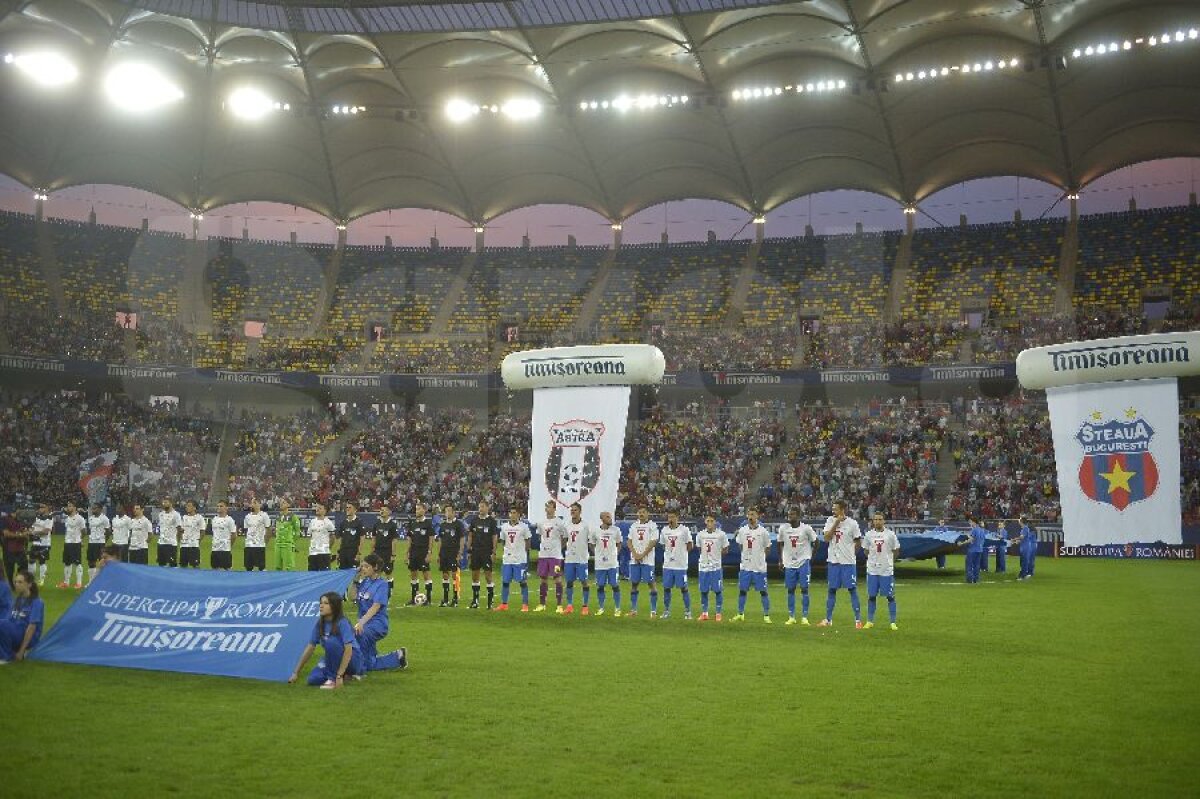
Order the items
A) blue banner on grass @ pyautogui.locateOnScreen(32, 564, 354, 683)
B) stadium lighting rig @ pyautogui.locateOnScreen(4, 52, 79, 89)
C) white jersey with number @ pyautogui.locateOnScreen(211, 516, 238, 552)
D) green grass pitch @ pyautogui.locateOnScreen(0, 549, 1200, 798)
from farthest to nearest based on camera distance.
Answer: stadium lighting rig @ pyautogui.locateOnScreen(4, 52, 79, 89)
white jersey with number @ pyautogui.locateOnScreen(211, 516, 238, 552)
blue banner on grass @ pyautogui.locateOnScreen(32, 564, 354, 683)
green grass pitch @ pyautogui.locateOnScreen(0, 549, 1200, 798)

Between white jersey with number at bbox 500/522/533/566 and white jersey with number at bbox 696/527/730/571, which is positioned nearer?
white jersey with number at bbox 696/527/730/571

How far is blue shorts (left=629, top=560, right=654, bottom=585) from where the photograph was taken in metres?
19.8

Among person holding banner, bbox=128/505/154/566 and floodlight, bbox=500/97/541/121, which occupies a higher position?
floodlight, bbox=500/97/541/121

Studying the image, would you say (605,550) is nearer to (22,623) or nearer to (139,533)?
(22,623)

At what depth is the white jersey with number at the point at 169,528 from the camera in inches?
917

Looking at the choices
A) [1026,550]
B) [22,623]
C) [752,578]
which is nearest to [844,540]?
[752,578]

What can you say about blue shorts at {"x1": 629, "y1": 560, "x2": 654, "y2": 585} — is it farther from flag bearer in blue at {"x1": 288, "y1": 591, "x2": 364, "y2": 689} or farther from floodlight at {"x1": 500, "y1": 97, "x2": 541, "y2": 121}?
floodlight at {"x1": 500, "y1": 97, "x2": 541, "y2": 121}

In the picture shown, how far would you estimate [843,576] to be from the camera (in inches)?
730

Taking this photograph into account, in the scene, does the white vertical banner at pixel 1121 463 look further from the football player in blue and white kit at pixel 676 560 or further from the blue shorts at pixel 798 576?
the football player in blue and white kit at pixel 676 560

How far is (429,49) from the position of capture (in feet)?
133

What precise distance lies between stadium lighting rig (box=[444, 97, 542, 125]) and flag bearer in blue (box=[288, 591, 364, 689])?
118 feet

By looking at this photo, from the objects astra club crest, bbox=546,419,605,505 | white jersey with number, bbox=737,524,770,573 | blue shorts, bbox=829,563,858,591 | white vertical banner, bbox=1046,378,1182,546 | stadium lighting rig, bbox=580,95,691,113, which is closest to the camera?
white vertical banner, bbox=1046,378,1182,546

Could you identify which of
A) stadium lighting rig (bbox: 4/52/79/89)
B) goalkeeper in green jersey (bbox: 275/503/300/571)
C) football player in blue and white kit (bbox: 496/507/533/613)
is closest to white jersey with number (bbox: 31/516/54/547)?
goalkeeper in green jersey (bbox: 275/503/300/571)

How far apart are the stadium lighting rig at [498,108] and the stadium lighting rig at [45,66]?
590 inches
